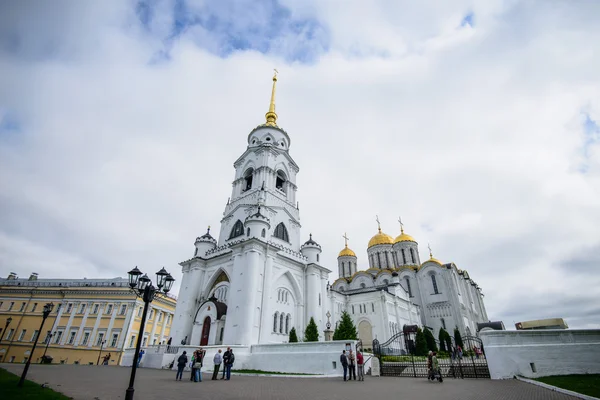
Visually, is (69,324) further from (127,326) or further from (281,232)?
(281,232)

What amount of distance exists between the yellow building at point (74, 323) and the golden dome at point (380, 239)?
34.2 m

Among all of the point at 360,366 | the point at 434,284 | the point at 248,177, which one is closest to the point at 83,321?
the point at 248,177

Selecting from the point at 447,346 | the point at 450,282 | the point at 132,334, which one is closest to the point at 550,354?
the point at 447,346

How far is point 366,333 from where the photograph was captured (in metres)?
33.3

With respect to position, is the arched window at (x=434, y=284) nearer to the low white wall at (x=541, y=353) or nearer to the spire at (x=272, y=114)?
the low white wall at (x=541, y=353)

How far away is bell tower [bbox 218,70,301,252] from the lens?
2873cm

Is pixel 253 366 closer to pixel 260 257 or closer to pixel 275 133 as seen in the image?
pixel 260 257

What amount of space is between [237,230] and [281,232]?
4468 mm

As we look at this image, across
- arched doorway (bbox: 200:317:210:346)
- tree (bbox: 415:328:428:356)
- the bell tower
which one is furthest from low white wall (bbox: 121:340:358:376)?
tree (bbox: 415:328:428:356)

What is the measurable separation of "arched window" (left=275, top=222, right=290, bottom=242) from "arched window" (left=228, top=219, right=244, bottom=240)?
3.51 meters

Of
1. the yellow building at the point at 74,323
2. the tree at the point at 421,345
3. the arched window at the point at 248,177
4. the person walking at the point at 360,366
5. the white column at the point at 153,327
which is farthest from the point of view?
the white column at the point at 153,327

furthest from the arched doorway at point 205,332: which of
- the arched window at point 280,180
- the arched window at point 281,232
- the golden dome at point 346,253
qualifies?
the golden dome at point 346,253

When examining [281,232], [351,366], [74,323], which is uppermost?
[281,232]

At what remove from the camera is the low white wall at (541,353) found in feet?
42.6
